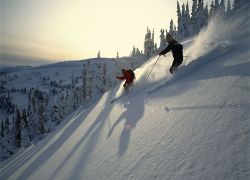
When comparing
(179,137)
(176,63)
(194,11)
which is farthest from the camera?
(194,11)

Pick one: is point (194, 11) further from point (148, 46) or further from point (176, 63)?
point (176, 63)

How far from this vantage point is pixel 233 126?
168 inches

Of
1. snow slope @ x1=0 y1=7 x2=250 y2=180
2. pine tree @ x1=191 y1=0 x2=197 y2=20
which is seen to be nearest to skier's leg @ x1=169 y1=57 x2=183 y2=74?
snow slope @ x1=0 y1=7 x2=250 y2=180

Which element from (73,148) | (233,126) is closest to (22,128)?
(73,148)

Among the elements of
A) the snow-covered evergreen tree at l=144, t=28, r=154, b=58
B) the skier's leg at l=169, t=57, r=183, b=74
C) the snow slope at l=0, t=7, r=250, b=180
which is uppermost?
the snow-covered evergreen tree at l=144, t=28, r=154, b=58

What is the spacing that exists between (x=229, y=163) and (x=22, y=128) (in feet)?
259

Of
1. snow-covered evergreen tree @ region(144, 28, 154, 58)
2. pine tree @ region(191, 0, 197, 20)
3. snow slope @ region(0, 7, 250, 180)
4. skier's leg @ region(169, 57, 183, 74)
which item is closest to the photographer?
snow slope @ region(0, 7, 250, 180)

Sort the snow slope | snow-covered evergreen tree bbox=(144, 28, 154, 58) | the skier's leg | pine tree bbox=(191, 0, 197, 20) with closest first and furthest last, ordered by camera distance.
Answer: the snow slope → the skier's leg → pine tree bbox=(191, 0, 197, 20) → snow-covered evergreen tree bbox=(144, 28, 154, 58)

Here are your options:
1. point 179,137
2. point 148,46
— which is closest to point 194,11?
point 148,46

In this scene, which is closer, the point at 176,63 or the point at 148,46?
the point at 176,63

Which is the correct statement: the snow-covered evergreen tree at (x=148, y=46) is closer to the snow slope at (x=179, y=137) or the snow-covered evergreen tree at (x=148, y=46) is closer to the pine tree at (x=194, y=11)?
the pine tree at (x=194, y=11)

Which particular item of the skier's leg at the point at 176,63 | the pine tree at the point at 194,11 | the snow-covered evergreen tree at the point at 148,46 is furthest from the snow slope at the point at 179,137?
the pine tree at the point at 194,11

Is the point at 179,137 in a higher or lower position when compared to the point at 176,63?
lower

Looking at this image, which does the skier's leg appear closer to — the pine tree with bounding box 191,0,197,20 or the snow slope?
the snow slope
